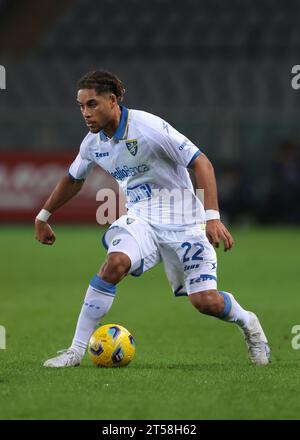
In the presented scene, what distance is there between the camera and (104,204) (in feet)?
66.1

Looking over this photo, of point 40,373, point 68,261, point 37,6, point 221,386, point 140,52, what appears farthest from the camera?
point 37,6

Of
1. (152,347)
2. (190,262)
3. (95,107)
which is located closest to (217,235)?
(190,262)

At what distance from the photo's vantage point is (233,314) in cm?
682

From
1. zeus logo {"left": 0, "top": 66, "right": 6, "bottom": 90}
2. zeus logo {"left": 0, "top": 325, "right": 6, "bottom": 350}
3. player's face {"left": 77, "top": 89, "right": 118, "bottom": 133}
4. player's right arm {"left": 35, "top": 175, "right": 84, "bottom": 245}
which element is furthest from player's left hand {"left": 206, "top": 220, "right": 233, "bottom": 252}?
zeus logo {"left": 0, "top": 66, "right": 6, "bottom": 90}

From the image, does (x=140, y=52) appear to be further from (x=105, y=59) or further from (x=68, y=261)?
(x=68, y=261)

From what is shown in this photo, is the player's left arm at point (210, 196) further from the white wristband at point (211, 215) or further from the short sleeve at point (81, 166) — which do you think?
the short sleeve at point (81, 166)

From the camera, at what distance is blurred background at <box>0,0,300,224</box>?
2241 cm

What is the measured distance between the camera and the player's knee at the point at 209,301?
6.69m

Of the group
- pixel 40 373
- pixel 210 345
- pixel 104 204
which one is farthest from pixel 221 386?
pixel 104 204

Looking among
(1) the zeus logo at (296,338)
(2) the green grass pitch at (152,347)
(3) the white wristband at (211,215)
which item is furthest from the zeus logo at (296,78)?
(3) the white wristband at (211,215)

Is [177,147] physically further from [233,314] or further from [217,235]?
[233,314]

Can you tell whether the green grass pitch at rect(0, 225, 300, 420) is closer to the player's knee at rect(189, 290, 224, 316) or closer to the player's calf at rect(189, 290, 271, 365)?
the player's calf at rect(189, 290, 271, 365)

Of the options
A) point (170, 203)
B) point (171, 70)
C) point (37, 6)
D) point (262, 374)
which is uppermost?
point (37, 6)

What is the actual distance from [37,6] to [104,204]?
8855 millimetres
